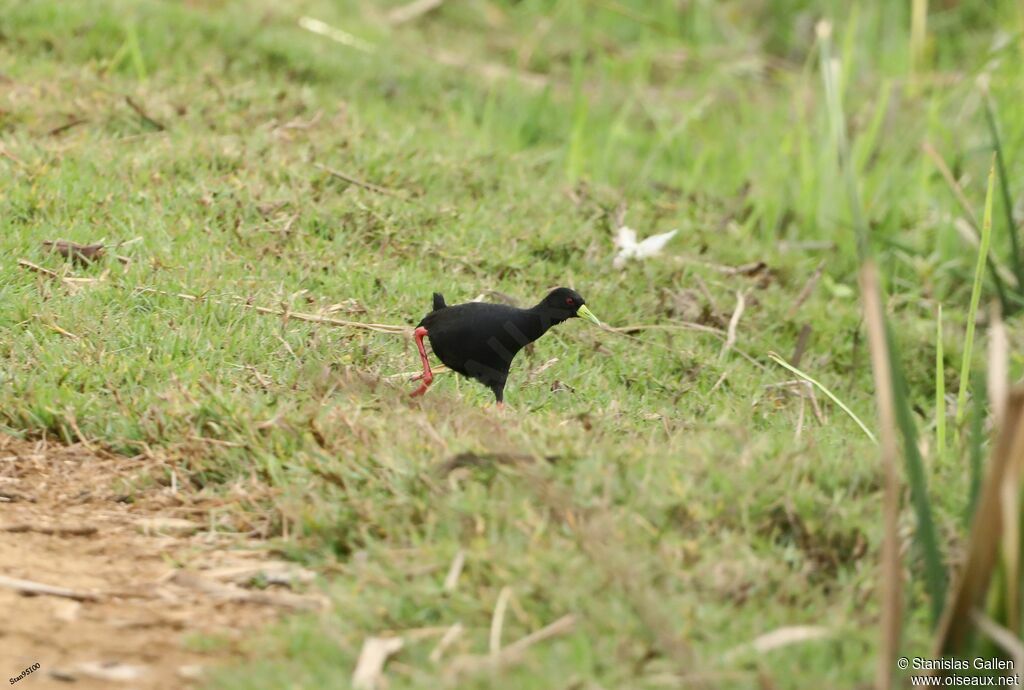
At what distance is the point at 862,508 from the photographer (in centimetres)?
372

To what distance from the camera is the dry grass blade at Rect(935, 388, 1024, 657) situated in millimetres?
2775

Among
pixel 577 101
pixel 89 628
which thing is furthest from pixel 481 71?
pixel 89 628

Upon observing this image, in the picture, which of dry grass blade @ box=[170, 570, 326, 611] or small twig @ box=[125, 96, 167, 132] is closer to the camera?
dry grass blade @ box=[170, 570, 326, 611]

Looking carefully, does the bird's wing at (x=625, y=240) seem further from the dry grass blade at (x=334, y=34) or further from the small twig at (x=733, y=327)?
the dry grass blade at (x=334, y=34)

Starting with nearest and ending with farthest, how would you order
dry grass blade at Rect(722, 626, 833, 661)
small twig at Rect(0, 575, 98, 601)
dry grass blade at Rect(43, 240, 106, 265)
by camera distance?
dry grass blade at Rect(722, 626, 833, 661) < small twig at Rect(0, 575, 98, 601) < dry grass blade at Rect(43, 240, 106, 265)

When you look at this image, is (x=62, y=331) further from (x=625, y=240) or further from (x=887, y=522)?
(x=887, y=522)

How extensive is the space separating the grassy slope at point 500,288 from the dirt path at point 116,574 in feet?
0.44

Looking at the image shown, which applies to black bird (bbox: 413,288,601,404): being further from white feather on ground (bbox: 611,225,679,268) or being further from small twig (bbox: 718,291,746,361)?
white feather on ground (bbox: 611,225,679,268)

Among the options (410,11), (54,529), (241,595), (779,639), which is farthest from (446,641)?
(410,11)

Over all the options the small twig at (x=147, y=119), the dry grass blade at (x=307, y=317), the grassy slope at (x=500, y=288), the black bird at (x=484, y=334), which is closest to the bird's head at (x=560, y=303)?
the black bird at (x=484, y=334)

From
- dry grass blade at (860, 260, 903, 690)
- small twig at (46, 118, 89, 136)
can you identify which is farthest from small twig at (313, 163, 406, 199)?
dry grass blade at (860, 260, 903, 690)

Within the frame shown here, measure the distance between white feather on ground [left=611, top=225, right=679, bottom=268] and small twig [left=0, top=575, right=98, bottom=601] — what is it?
3.56 m

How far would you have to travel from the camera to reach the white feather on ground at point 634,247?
21.2 feet

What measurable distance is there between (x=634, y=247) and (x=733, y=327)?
74 centimetres
